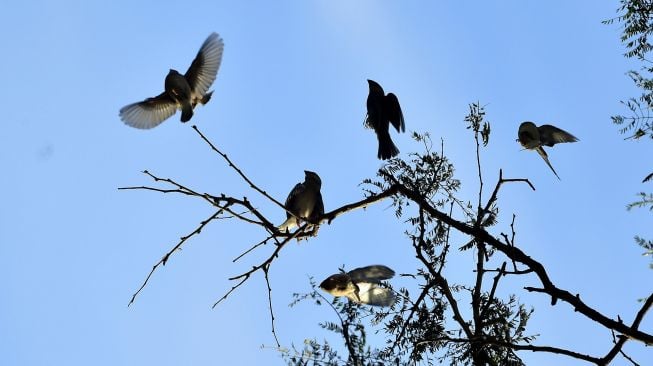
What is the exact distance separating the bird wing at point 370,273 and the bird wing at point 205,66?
3231 mm

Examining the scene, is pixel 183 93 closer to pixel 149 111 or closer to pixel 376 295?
pixel 149 111

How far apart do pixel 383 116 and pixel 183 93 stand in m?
1.86

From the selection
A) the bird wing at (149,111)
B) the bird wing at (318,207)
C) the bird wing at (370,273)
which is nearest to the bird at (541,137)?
the bird wing at (318,207)

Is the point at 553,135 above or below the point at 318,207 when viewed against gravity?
above

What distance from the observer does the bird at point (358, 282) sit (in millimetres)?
3453

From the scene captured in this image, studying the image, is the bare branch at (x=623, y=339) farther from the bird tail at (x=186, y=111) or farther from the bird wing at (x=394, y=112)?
→ the bird tail at (x=186, y=111)

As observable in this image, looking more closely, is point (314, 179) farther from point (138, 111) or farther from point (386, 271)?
point (138, 111)

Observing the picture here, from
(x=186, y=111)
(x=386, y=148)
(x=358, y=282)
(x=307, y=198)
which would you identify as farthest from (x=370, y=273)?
(x=186, y=111)

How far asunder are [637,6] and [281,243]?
430 centimetres

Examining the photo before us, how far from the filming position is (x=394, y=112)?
544 cm

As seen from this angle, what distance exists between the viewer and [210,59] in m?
6.09

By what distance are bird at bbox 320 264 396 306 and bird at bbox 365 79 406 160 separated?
5.11ft

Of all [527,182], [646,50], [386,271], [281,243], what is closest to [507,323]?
[386,271]

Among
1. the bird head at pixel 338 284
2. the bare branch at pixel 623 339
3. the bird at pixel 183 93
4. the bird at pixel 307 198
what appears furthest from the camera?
the bird at pixel 183 93
